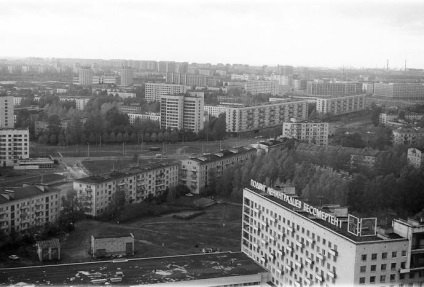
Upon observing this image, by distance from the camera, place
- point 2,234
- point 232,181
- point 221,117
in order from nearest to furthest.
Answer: point 2,234
point 232,181
point 221,117

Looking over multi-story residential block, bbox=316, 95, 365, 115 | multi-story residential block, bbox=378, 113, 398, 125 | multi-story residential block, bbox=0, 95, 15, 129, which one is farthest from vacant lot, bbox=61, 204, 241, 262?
multi-story residential block, bbox=316, 95, 365, 115

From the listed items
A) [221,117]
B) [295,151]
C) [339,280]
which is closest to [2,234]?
[339,280]

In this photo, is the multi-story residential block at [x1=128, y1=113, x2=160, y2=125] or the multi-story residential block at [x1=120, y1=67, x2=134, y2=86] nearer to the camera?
the multi-story residential block at [x1=128, y1=113, x2=160, y2=125]

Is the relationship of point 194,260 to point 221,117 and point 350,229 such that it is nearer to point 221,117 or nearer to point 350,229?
point 350,229

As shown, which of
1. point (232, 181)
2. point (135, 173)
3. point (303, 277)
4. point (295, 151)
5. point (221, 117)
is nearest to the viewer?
point (303, 277)

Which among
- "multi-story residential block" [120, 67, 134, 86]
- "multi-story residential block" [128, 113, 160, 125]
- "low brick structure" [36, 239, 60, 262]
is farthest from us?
"multi-story residential block" [120, 67, 134, 86]

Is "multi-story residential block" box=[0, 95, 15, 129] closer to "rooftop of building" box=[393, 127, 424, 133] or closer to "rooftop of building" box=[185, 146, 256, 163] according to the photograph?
"rooftop of building" box=[185, 146, 256, 163]
